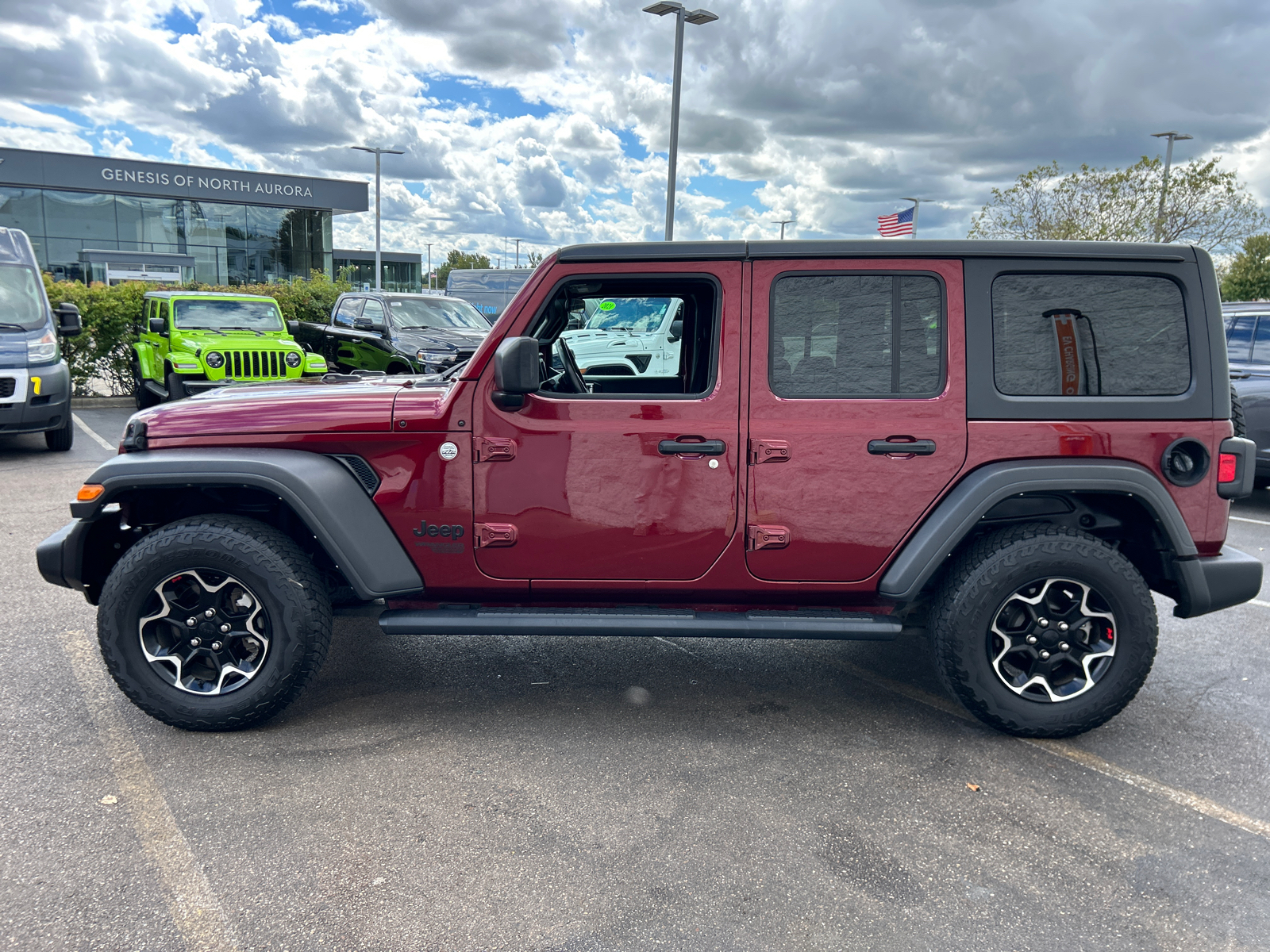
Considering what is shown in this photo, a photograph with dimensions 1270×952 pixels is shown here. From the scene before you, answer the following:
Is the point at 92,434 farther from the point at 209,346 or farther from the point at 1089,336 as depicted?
the point at 1089,336

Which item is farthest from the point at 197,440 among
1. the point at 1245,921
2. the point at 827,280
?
the point at 1245,921

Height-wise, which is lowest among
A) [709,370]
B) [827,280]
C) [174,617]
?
[174,617]

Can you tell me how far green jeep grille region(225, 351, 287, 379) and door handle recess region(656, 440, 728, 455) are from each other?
33.7 ft

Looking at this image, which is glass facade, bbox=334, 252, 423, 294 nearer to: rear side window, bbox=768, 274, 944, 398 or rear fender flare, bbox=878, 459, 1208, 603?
rear side window, bbox=768, 274, 944, 398

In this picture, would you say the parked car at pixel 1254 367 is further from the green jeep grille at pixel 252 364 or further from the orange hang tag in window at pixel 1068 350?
the green jeep grille at pixel 252 364

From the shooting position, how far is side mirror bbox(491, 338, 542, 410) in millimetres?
3160

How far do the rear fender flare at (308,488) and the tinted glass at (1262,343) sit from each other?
7.92 metres

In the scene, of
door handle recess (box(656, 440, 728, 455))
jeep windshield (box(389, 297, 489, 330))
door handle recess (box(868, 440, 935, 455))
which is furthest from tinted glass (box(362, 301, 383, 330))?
door handle recess (box(868, 440, 935, 455))

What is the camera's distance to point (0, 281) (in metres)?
9.76

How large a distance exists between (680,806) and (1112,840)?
54.2 inches

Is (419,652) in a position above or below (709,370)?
below

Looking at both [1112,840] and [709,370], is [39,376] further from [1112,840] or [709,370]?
[1112,840]

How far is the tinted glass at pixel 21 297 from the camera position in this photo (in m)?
9.64

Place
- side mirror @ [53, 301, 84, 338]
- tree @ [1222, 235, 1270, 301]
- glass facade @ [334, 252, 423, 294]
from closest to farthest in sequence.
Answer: side mirror @ [53, 301, 84, 338]
tree @ [1222, 235, 1270, 301]
glass facade @ [334, 252, 423, 294]
